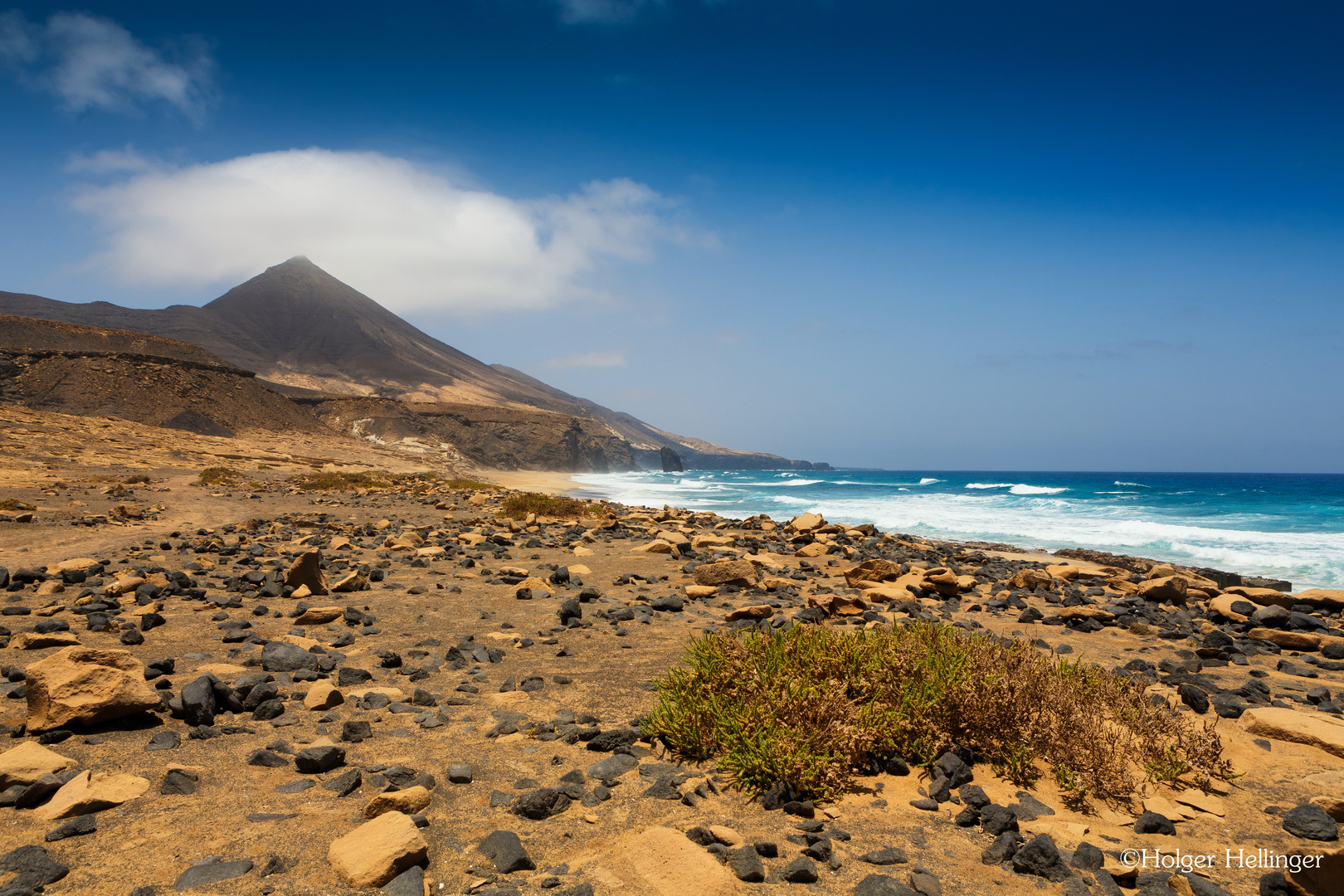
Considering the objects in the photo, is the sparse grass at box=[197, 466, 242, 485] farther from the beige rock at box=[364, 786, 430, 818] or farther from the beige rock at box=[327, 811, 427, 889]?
the beige rock at box=[327, 811, 427, 889]

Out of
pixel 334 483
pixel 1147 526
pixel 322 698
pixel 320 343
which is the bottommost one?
pixel 334 483

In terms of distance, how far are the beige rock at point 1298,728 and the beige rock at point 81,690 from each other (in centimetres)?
753

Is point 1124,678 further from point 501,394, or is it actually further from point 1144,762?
point 501,394

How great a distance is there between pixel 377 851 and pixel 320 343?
178m

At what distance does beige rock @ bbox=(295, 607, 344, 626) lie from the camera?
650 centimetres

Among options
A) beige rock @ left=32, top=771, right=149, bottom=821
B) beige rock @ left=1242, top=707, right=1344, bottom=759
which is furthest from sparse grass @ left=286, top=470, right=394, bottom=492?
beige rock @ left=1242, top=707, right=1344, bottom=759

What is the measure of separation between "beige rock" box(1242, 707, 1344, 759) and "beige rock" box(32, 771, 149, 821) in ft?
22.9

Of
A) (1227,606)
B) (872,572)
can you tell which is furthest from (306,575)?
(1227,606)

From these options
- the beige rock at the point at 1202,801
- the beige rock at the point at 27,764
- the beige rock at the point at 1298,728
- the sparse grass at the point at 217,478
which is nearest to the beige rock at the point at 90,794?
the beige rock at the point at 27,764

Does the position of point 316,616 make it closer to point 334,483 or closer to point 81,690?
point 81,690

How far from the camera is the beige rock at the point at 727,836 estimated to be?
2.87 meters

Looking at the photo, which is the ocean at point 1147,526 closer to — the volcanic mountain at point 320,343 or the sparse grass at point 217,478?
the sparse grass at point 217,478

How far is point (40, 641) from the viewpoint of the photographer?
16.9 feet

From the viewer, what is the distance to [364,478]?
29531mm
